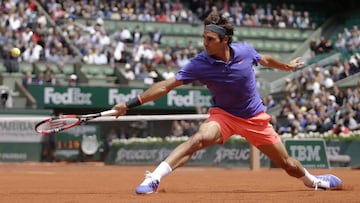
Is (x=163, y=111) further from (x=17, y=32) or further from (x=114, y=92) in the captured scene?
(x=17, y=32)

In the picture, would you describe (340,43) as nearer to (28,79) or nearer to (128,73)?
(128,73)

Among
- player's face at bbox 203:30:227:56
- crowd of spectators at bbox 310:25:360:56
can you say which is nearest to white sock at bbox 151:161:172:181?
player's face at bbox 203:30:227:56

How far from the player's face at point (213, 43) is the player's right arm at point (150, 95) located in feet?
1.55

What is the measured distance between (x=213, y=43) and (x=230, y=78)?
1.39 ft

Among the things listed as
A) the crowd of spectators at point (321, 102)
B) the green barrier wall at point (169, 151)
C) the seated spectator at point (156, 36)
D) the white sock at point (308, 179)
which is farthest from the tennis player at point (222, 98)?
the seated spectator at point (156, 36)

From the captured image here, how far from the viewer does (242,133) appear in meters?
8.70

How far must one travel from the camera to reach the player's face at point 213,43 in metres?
8.30

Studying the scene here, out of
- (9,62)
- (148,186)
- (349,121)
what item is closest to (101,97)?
(9,62)

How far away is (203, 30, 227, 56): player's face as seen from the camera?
8297 millimetres

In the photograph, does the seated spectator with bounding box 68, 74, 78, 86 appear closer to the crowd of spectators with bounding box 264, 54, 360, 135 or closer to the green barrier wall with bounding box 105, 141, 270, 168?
the green barrier wall with bounding box 105, 141, 270, 168

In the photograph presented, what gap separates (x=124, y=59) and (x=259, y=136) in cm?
2098

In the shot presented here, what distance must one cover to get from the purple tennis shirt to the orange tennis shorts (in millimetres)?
56

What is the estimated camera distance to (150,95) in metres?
8.31

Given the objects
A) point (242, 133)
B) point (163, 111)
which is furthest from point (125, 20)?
point (242, 133)
